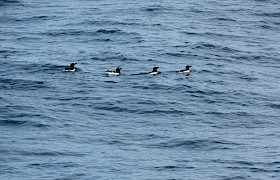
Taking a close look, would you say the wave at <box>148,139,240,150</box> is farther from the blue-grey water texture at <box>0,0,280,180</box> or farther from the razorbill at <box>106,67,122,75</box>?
the razorbill at <box>106,67,122,75</box>

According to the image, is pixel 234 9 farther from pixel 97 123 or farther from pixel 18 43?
pixel 97 123

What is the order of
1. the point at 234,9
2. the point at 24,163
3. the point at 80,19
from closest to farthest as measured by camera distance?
the point at 24,163
the point at 80,19
the point at 234,9

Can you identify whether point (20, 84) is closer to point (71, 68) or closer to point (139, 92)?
point (71, 68)

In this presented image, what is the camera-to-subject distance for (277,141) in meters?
38.1

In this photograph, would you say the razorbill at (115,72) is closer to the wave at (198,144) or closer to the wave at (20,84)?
the wave at (20,84)

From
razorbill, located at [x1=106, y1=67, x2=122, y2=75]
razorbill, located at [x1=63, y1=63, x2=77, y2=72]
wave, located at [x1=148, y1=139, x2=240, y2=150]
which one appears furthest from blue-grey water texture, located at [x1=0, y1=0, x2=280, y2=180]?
razorbill, located at [x1=106, y1=67, x2=122, y2=75]

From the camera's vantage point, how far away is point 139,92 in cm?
4575

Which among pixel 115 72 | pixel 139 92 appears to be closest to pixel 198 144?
pixel 139 92

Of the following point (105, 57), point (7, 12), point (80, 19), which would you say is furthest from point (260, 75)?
point (7, 12)

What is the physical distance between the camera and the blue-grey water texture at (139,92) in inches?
1362

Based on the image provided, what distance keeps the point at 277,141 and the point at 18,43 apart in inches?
1035

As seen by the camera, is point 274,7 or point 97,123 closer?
point 97,123

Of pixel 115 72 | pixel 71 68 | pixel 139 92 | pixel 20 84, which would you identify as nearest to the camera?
pixel 139 92

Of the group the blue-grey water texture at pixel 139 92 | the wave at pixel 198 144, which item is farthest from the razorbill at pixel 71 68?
the wave at pixel 198 144
